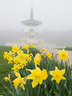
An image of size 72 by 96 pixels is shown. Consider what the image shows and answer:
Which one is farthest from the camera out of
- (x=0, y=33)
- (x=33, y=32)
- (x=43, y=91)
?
(x=0, y=33)

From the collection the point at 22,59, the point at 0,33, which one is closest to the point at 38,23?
the point at 22,59

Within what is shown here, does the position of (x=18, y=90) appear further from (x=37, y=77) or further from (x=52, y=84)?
(x=37, y=77)

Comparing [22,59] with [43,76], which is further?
[22,59]

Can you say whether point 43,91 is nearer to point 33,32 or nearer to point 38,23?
point 33,32

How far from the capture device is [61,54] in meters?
1.60

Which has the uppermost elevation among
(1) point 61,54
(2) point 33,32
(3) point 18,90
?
(2) point 33,32

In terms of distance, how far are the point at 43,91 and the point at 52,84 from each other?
0.44 ft

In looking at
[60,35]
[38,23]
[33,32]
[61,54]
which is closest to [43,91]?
[61,54]

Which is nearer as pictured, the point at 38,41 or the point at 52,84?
the point at 52,84

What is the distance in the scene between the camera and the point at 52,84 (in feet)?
4.77

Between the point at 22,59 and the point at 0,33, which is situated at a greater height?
the point at 0,33

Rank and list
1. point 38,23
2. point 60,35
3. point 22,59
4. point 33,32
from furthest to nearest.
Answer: point 60,35 → point 38,23 → point 33,32 → point 22,59

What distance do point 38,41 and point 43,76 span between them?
1887 centimetres

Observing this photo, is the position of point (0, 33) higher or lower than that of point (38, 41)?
higher
